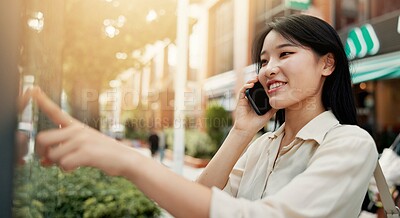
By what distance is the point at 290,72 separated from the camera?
3.47 ft

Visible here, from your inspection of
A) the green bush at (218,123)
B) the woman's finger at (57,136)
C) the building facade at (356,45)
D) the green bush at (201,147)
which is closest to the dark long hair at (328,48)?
the woman's finger at (57,136)

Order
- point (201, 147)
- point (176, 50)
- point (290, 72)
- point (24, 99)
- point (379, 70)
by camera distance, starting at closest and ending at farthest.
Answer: point (24, 99), point (290, 72), point (176, 50), point (379, 70), point (201, 147)

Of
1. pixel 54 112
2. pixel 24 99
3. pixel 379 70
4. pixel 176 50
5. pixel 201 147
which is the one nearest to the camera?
pixel 24 99

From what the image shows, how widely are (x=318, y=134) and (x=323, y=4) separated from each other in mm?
10431

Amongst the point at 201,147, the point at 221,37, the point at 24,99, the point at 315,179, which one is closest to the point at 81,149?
the point at 24,99

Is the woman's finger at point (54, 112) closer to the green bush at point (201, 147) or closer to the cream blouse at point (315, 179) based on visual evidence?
the cream blouse at point (315, 179)

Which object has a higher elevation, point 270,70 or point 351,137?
point 270,70

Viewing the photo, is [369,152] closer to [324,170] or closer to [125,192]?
[324,170]

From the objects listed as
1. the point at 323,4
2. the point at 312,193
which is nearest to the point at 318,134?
the point at 312,193

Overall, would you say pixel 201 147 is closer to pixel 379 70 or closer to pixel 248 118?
pixel 379 70

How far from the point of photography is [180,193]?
707 mm

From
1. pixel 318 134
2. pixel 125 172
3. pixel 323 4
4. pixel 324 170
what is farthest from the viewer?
pixel 323 4

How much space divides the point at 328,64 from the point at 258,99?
279 mm

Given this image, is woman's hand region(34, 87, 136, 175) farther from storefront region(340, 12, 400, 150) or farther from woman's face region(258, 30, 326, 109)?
storefront region(340, 12, 400, 150)
